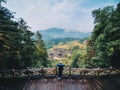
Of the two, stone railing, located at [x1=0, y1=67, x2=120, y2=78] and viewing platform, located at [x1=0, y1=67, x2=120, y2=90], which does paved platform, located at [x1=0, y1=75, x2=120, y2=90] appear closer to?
viewing platform, located at [x1=0, y1=67, x2=120, y2=90]

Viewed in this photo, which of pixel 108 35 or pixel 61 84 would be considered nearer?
pixel 61 84

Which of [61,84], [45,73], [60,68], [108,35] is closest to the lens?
[61,84]

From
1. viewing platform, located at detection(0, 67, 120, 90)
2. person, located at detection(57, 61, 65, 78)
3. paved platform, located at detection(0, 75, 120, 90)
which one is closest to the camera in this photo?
paved platform, located at detection(0, 75, 120, 90)

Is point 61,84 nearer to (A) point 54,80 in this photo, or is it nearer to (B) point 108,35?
(A) point 54,80

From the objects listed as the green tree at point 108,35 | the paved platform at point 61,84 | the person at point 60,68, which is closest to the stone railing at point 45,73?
the person at point 60,68

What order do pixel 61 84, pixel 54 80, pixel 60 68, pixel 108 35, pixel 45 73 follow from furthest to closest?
pixel 108 35 → pixel 45 73 → pixel 60 68 → pixel 54 80 → pixel 61 84

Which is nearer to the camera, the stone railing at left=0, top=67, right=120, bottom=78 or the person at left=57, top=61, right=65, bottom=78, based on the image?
the person at left=57, top=61, right=65, bottom=78

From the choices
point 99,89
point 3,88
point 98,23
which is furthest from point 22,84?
point 98,23

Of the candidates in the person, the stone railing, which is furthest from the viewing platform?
the person

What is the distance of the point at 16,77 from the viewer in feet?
65.5

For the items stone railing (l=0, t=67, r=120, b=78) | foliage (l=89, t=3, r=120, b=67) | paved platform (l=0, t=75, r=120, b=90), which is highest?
foliage (l=89, t=3, r=120, b=67)

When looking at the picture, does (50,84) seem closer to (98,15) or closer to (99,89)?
(99,89)

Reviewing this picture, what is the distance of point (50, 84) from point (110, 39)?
46.4 ft

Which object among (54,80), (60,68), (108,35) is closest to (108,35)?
(108,35)
